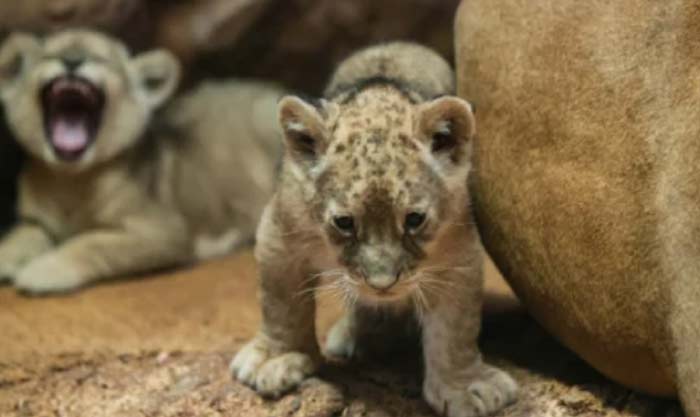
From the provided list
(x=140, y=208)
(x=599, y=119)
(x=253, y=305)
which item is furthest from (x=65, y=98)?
(x=599, y=119)

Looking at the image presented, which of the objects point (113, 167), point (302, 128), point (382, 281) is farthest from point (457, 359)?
point (113, 167)

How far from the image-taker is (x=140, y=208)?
5191 mm

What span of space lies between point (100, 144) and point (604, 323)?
2836 millimetres

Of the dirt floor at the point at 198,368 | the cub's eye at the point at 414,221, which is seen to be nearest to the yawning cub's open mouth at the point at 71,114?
the dirt floor at the point at 198,368

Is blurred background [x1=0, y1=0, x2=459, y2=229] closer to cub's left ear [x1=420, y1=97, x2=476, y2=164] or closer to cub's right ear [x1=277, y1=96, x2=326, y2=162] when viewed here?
cub's right ear [x1=277, y1=96, x2=326, y2=162]

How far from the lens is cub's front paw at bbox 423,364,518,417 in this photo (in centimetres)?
309

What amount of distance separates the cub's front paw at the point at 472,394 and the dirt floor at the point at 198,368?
46mm

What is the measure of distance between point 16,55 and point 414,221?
2788 millimetres

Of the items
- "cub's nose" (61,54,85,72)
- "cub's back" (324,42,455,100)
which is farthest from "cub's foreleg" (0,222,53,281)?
"cub's back" (324,42,455,100)

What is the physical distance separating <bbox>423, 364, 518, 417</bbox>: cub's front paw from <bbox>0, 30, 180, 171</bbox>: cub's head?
246 centimetres

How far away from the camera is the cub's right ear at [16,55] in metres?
4.88

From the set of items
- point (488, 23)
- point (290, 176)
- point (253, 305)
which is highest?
point (488, 23)

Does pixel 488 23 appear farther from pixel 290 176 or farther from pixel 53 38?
pixel 53 38

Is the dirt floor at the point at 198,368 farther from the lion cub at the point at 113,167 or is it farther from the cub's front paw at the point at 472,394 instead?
the lion cub at the point at 113,167
